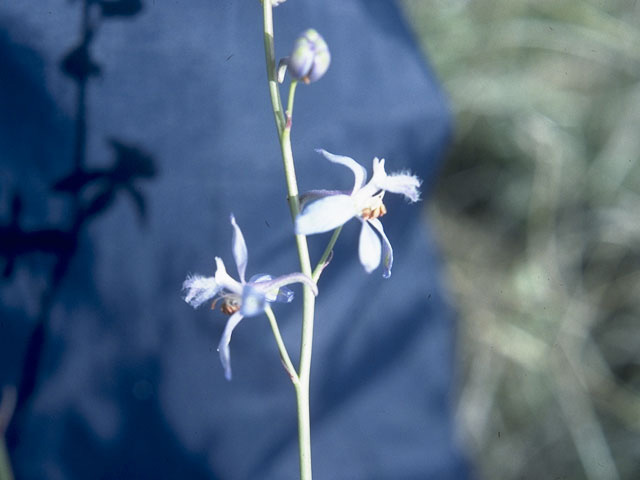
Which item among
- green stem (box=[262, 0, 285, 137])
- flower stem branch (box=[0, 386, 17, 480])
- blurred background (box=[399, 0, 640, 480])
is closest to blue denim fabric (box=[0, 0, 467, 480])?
flower stem branch (box=[0, 386, 17, 480])

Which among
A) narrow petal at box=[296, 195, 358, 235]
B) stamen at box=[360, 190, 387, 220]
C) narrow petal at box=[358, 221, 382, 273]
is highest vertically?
narrow petal at box=[296, 195, 358, 235]

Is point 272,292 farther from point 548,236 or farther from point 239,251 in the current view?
point 548,236

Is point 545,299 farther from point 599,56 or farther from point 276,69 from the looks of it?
point 276,69

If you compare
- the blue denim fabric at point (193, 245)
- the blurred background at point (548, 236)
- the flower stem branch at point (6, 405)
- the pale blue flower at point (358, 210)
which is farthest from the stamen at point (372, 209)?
the blurred background at point (548, 236)

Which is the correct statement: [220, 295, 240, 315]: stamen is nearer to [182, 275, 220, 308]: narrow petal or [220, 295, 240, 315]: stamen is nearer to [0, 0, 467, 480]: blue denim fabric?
[182, 275, 220, 308]: narrow petal

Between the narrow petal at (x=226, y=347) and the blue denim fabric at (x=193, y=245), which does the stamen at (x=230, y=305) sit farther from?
the blue denim fabric at (x=193, y=245)
